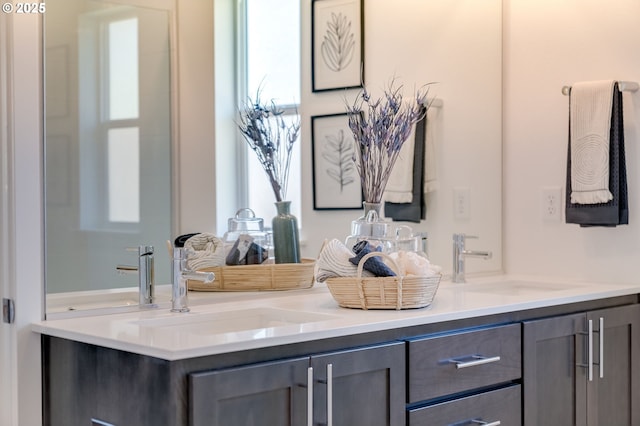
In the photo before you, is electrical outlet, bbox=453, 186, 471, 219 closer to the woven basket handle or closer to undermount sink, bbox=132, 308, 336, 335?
the woven basket handle

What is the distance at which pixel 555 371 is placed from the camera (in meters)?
2.42

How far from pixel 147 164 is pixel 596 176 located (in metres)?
1.45

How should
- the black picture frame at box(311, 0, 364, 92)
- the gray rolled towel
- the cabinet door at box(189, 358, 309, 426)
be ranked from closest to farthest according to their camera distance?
the cabinet door at box(189, 358, 309, 426), the gray rolled towel, the black picture frame at box(311, 0, 364, 92)

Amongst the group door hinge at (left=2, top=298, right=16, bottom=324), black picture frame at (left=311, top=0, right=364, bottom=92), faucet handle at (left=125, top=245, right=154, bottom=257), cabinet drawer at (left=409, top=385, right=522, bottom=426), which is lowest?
cabinet drawer at (left=409, top=385, right=522, bottom=426)

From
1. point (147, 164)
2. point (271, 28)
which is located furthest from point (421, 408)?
point (271, 28)

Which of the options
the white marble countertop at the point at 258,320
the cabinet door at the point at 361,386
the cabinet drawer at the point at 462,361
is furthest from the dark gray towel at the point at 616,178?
the cabinet door at the point at 361,386

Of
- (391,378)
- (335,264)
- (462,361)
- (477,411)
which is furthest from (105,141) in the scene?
(477,411)

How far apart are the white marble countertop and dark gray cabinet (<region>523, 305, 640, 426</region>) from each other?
2.9 inches

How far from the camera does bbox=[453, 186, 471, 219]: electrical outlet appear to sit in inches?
118

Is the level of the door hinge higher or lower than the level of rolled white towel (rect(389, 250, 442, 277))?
lower

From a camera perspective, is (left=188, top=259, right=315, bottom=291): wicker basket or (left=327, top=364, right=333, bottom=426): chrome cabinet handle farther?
(left=188, top=259, right=315, bottom=291): wicker basket

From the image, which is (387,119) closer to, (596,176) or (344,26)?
(344,26)

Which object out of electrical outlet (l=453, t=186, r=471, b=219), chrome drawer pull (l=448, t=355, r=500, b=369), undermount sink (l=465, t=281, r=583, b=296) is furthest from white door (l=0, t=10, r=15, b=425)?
electrical outlet (l=453, t=186, r=471, b=219)

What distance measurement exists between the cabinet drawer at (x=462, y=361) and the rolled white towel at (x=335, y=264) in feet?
0.82
